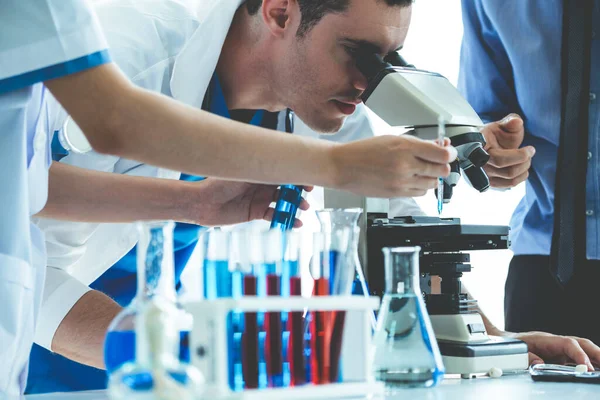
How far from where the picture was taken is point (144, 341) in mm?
705

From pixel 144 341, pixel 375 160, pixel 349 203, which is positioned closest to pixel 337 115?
pixel 349 203

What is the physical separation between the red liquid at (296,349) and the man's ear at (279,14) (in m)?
1.06

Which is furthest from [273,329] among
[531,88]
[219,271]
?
[531,88]

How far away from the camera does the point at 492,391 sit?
126 cm

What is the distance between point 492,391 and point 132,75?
3.46 ft

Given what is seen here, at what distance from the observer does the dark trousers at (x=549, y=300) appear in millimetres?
2133

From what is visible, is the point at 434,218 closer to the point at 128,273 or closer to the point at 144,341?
the point at 128,273

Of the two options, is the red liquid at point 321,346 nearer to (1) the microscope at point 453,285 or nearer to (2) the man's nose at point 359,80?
(1) the microscope at point 453,285

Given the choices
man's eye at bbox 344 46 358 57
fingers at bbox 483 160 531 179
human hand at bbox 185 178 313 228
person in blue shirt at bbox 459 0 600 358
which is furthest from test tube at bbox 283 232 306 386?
person in blue shirt at bbox 459 0 600 358

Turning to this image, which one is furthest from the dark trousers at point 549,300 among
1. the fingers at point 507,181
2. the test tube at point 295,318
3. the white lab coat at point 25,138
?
the white lab coat at point 25,138

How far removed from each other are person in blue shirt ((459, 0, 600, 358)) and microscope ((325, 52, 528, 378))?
2.19 feet

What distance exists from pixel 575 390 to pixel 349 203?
1.92 feet

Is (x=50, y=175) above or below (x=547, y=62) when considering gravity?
below

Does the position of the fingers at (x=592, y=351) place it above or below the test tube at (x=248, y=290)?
below
